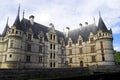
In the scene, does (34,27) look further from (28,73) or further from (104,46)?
(28,73)

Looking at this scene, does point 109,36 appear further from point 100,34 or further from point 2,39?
point 2,39

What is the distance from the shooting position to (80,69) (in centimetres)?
2681

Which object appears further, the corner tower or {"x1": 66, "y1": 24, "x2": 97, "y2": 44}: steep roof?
{"x1": 66, "y1": 24, "x2": 97, "y2": 44}: steep roof

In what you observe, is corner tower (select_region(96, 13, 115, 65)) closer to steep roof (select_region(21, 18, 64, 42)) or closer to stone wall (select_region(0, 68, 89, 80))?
stone wall (select_region(0, 68, 89, 80))

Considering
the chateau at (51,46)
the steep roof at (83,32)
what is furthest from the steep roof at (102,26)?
the steep roof at (83,32)

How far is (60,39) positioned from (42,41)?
829cm

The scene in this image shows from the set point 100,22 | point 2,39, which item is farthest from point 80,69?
point 2,39

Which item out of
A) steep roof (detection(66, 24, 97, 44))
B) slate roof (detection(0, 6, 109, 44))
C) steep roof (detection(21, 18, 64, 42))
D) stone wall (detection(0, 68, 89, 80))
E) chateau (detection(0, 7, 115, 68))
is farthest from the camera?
steep roof (detection(66, 24, 97, 44))

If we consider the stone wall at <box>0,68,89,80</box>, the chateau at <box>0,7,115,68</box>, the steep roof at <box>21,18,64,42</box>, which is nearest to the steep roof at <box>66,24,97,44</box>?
the chateau at <box>0,7,115,68</box>

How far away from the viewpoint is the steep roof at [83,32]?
Result: 129 feet

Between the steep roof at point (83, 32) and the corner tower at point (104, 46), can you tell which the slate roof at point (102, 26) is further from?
the steep roof at point (83, 32)

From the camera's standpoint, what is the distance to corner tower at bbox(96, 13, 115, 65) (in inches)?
1297

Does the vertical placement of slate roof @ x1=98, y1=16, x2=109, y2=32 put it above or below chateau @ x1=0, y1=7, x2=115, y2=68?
above

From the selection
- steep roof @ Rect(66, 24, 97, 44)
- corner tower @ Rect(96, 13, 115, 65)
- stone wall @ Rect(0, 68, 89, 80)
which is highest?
steep roof @ Rect(66, 24, 97, 44)
